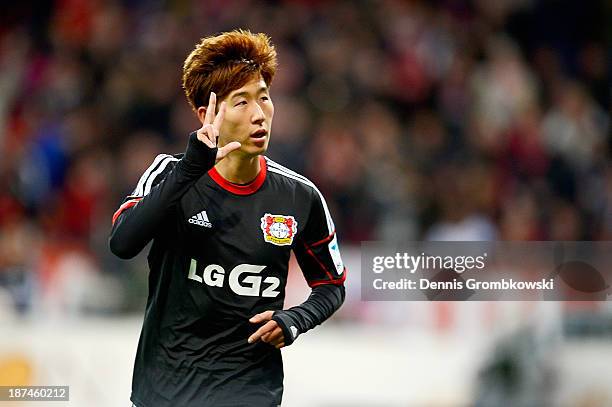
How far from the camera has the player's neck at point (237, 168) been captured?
4.34 meters

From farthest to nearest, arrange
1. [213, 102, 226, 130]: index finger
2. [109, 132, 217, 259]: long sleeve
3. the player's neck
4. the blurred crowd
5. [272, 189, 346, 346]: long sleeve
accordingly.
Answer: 1. the blurred crowd
2. [272, 189, 346, 346]: long sleeve
3. the player's neck
4. [213, 102, 226, 130]: index finger
5. [109, 132, 217, 259]: long sleeve

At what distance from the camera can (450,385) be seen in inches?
279

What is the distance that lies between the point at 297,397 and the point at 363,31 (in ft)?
17.3

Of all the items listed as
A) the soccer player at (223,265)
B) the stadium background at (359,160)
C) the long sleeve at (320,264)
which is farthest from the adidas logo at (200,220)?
the stadium background at (359,160)

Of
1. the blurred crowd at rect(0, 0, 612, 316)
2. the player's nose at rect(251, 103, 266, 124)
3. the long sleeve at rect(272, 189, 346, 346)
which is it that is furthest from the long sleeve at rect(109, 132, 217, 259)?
the blurred crowd at rect(0, 0, 612, 316)

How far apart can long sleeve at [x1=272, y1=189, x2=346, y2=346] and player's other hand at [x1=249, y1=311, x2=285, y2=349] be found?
218 mm

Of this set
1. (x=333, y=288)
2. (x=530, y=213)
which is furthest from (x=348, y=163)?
(x=333, y=288)

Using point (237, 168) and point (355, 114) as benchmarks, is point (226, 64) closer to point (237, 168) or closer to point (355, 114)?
point (237, 168)

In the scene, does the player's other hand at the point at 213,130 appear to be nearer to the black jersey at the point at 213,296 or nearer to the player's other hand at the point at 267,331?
the black jersey at the point at 213,296

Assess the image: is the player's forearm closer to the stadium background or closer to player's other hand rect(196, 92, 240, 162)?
player's other hand rect(196, 92, 240, 162)

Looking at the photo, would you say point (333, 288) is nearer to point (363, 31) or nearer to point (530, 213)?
point (530, 213)

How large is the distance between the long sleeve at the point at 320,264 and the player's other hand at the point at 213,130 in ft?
1.69

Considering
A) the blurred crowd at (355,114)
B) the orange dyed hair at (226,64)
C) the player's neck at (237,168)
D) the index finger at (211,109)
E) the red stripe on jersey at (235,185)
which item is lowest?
the red stripe on jersey at (235,185)

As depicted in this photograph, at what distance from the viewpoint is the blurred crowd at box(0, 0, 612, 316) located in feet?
30.6
